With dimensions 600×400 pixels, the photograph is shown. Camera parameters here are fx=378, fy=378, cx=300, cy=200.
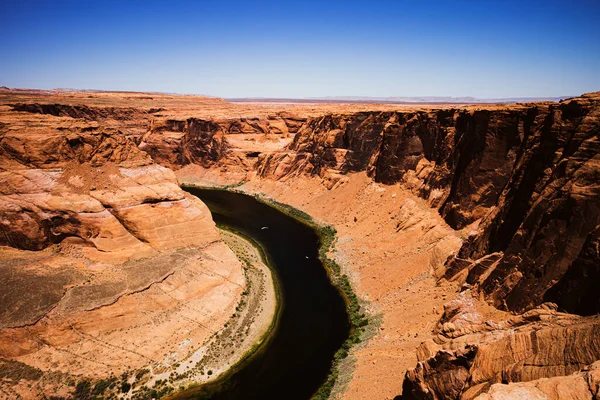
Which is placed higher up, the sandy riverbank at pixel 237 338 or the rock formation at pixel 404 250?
the rock formation at pixel 404 250

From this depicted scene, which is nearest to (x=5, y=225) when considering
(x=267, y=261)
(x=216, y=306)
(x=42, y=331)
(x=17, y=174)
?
(x=17, y=174)

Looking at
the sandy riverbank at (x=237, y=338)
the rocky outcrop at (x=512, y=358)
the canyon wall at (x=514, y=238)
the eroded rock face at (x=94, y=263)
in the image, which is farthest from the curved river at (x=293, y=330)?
the rocky outcrop at (x=512, y=358)

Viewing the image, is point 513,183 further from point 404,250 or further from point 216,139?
point 216,139

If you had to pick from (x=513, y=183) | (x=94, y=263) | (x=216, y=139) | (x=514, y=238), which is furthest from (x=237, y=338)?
(x=216, y=139)

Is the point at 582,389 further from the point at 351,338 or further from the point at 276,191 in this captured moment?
the point at 276,191

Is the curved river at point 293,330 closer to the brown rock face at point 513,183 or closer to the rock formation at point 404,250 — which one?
the rock formation at point 404,250

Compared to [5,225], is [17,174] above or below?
above

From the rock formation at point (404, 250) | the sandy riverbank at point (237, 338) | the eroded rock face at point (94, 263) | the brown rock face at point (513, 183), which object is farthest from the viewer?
the sandy riverbank at point (237, 338)
